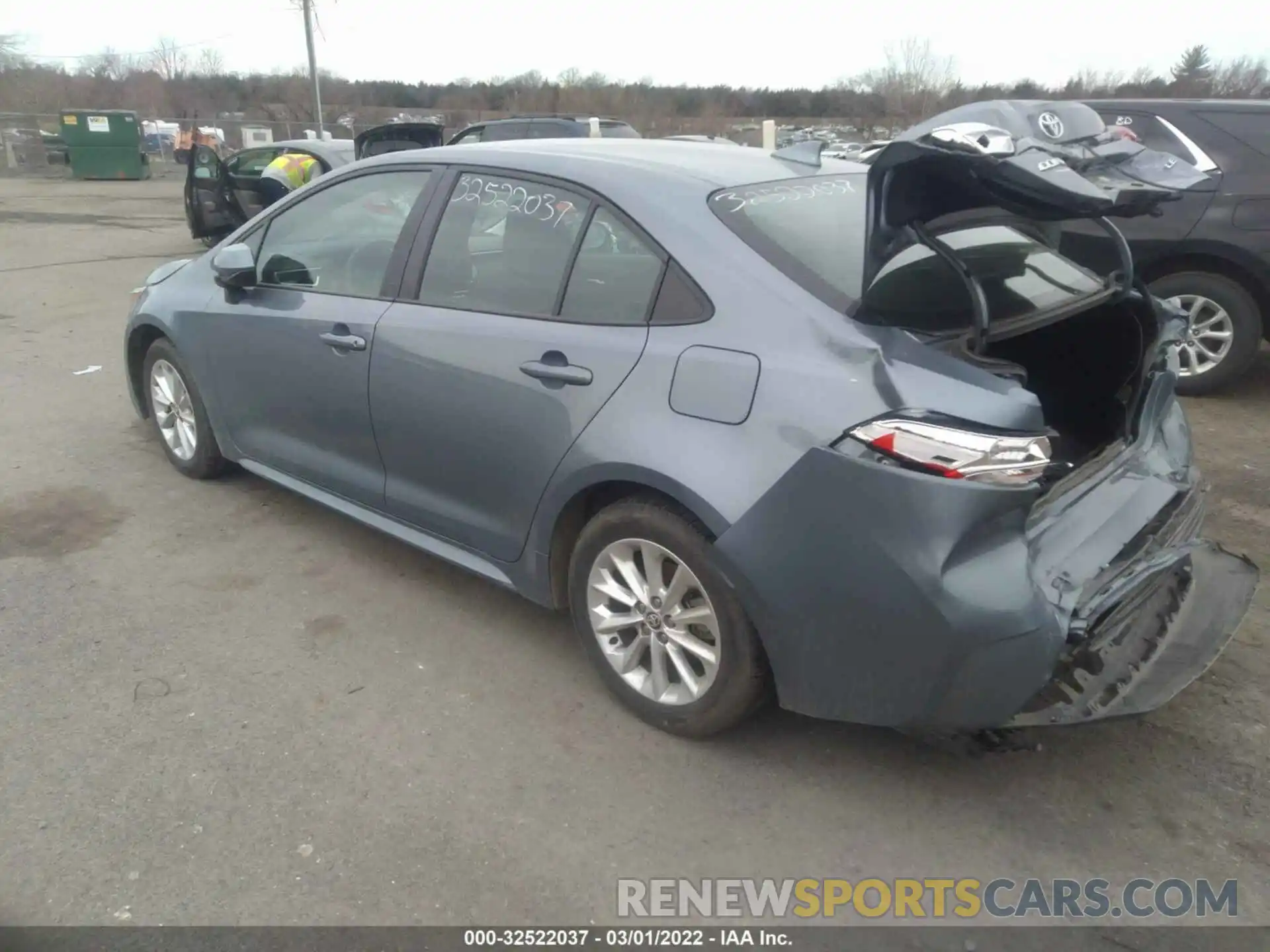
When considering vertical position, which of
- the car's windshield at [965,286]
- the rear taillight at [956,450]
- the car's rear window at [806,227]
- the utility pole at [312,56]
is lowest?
the rear taillight at [956,450]

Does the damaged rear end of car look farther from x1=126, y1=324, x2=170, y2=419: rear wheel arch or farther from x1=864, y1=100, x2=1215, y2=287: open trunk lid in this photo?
x1=126, y1=324, x2=170, y2=419: rear wheel arch

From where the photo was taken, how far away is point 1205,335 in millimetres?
6422

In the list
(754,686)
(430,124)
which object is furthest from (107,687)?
(430,124)

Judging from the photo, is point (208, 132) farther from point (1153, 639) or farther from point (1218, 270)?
point (1153, 639)

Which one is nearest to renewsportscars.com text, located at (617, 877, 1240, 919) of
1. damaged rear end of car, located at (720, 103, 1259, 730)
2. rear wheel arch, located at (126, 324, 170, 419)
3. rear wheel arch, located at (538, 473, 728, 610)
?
damaged rear end of car, located at (720, 103, 1259, 730)

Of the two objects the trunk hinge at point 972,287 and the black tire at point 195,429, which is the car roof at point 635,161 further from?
the black tire at point 195,429

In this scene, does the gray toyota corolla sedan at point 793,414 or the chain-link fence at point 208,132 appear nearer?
the gray toyota corolla sedan at point 793,414

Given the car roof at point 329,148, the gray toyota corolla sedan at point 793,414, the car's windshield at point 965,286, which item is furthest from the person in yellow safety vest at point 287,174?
the car's windshield at point 965,286

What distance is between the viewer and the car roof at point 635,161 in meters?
3.21

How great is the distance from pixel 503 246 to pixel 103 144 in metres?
28.2

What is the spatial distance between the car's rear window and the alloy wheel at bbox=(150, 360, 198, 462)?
305cm

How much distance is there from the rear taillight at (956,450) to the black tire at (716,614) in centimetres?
59
